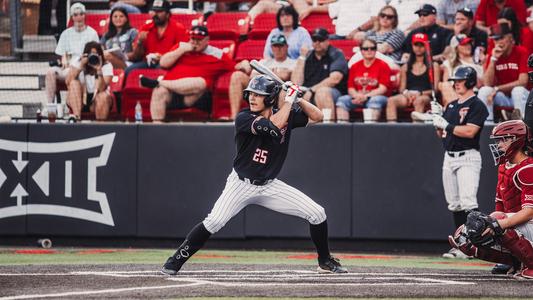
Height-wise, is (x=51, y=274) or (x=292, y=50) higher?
(x=292, y=50)

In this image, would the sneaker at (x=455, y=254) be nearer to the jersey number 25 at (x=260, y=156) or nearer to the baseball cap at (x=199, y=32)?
the jersey number 25 at (x=260, y=156)

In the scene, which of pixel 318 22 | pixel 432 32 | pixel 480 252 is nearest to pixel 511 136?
pixel 480 252

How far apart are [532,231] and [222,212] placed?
2597 millimetres

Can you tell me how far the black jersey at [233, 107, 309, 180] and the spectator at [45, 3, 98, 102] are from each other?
18.9 feet

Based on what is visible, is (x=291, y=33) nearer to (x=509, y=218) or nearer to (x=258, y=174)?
(x=258, y=174)

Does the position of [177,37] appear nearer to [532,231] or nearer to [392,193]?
[392,193]

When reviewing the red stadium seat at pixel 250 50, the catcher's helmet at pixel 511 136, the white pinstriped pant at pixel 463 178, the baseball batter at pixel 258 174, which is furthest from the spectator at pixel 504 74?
the baseball batter at pixel 258 174

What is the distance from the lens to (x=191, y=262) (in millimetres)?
10648

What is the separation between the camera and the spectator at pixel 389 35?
13844 millimetres

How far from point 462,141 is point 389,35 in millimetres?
3013


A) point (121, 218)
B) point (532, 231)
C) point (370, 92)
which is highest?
point (370, 92)

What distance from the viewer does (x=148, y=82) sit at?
1334 cm

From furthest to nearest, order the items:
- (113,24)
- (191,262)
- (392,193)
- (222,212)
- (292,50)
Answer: (113,24)
(292,50)
(392,193)
(191,262)
(222,212)

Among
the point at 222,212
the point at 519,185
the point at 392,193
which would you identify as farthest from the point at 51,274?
A: the point at 392,193
